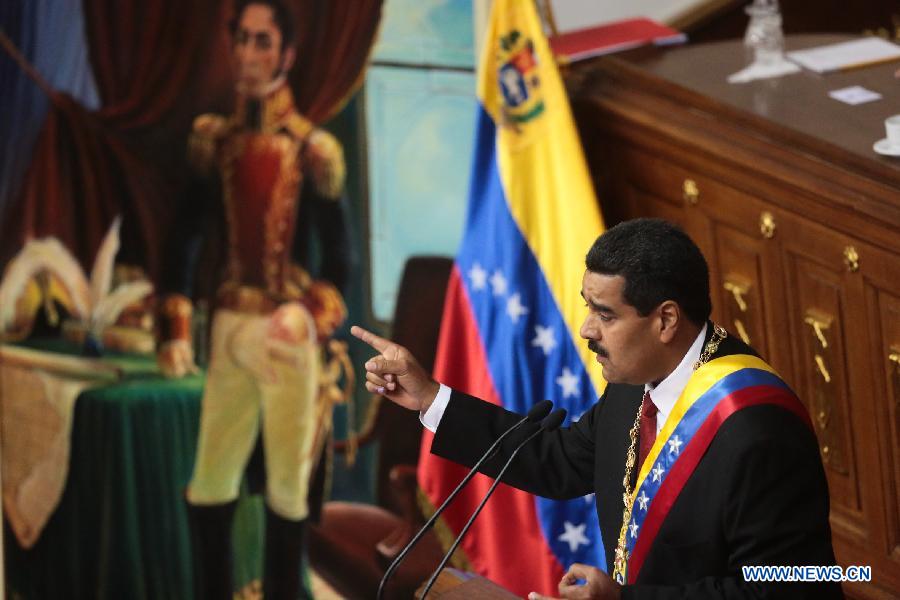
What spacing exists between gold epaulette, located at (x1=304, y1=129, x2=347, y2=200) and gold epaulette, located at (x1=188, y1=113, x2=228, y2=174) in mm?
326

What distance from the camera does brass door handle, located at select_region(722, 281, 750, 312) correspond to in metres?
4.09

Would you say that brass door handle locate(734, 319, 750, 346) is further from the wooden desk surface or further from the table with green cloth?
the table with green cloth

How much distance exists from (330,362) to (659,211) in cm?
153

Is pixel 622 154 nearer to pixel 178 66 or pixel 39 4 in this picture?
pixel 178 66

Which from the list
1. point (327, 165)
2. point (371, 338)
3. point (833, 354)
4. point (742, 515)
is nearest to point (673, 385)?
point (742, 515)

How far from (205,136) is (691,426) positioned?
3060 millimetres

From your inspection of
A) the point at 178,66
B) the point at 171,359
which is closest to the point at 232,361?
the point at 171,359

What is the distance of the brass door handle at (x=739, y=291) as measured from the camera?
4.09 meters

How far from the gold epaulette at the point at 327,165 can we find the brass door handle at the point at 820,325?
6.70 ft

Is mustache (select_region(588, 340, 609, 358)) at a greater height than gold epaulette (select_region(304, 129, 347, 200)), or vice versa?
mustache (select_region(588, 340, 609, 358))

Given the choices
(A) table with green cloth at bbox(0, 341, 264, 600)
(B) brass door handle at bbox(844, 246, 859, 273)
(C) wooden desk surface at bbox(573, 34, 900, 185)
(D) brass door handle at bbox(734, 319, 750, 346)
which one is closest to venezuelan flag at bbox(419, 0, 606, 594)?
(C) wooden desk surface at bbox(573, 34, 900, 185)

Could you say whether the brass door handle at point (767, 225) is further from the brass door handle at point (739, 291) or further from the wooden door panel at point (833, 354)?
the brass door handle at point (739, 291)

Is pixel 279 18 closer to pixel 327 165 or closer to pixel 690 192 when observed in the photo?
pixel 327 165

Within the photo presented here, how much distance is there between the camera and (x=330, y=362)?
5.39 meters
